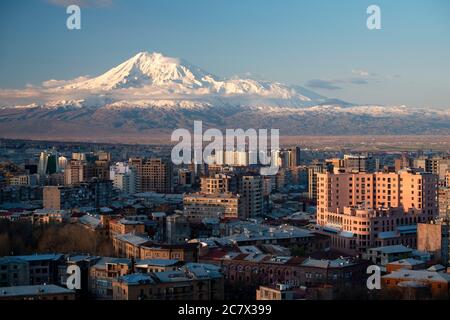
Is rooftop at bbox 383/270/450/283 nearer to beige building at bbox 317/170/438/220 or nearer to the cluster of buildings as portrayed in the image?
the cluster of buildings

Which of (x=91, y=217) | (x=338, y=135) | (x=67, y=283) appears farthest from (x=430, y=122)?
(x=67, y=283)

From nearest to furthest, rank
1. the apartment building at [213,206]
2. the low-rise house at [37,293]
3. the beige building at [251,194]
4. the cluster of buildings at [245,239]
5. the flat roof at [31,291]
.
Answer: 1. the low-rise house at [37,293]
2. the flat roof at [31,291]
3. the cluster of buildings at [245,239]
4. the apartment building at [213,206]
5. the beige building at [251,194]

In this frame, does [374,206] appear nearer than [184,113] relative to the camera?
Yes

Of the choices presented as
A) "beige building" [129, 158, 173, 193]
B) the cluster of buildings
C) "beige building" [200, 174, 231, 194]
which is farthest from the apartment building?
"beige building" [129, 158, 173, 193]

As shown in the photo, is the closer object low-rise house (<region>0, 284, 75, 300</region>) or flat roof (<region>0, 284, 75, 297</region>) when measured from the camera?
low-rise house (<region>0, 284, 75, 300</region>)

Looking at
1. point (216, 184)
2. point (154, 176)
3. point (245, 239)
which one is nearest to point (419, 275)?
point (245, 239)

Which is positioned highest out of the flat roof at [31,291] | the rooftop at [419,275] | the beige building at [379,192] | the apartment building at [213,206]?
the beige building at [379,192]

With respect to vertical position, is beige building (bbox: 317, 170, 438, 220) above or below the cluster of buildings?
above

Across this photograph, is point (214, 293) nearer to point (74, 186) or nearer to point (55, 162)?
point (74, 186)

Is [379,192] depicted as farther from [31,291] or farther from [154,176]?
A: [154,176]

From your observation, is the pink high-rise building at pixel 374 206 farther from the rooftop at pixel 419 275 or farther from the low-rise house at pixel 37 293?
the low-rise house at pixel 37 293

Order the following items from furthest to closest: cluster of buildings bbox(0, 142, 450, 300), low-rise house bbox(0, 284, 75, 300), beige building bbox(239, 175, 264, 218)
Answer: beige building bbox(239, 175, 264, 218) → cluster of buildings bbox(0, 142, 450, 300) → low-rise house bbox(0, 284, 75, 300)

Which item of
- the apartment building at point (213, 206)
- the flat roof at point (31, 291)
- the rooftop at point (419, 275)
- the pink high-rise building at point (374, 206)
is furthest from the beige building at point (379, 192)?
the flat roof at point (31, 291)
